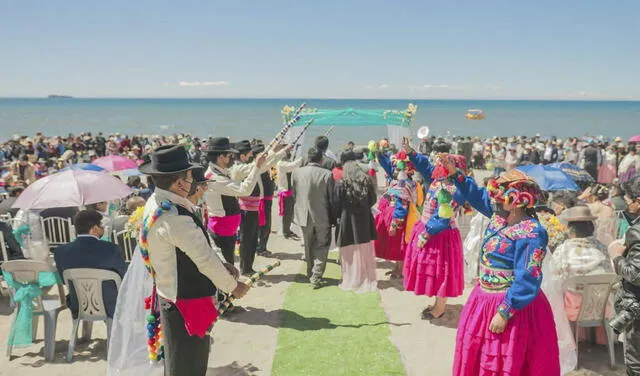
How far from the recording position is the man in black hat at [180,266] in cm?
305

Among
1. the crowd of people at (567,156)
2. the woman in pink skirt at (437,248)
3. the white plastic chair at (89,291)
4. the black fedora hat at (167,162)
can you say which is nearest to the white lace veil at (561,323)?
the woman in pink skirt at (437,248)

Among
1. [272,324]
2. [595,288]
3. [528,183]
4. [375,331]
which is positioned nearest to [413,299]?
[375,331]

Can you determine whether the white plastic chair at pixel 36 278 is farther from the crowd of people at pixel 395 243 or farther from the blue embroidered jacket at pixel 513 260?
the blue embroidered jacket at pixel 513 260

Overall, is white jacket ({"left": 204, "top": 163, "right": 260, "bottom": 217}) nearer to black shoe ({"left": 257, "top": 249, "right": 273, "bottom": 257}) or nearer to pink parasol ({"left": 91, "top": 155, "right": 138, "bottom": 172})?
black shoe ({"left": 257, "top": 249, "right": 273, "bottom": 257})

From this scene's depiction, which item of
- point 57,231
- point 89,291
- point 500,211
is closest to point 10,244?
point 57,231

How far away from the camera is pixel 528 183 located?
3.40m

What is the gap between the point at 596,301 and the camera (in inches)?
190

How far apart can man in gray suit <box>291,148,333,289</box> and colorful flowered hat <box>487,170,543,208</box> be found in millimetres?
3584

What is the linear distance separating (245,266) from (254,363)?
2.73 m

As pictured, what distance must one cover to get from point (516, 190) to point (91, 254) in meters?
4.04

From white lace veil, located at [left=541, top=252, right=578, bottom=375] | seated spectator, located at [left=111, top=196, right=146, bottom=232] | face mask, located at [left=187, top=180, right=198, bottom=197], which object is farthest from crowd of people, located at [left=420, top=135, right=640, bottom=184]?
face mask, located at [left=187, top=180, right=198, bottom=197]

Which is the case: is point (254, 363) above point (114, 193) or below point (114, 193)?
below

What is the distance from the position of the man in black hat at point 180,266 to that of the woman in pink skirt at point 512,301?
1.77 metres

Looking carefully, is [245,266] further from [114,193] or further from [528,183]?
[528,183]
